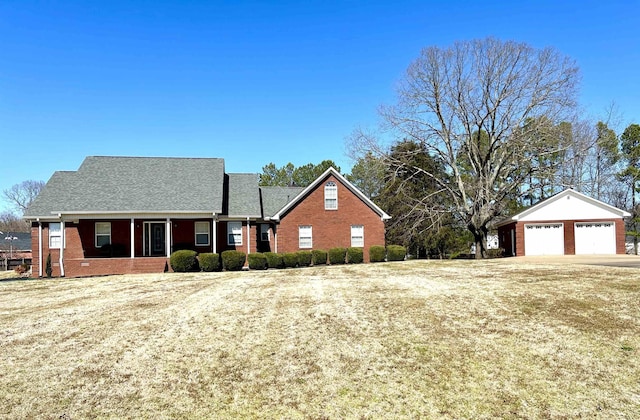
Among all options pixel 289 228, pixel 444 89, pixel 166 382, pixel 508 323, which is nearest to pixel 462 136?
pixel 444 89

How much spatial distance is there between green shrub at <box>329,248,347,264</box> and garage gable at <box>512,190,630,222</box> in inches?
538

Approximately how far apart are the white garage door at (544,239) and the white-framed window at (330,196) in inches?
545

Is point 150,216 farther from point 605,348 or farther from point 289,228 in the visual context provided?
point 605,348

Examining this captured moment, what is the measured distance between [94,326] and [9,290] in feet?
31.4

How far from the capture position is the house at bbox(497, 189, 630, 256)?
101ft

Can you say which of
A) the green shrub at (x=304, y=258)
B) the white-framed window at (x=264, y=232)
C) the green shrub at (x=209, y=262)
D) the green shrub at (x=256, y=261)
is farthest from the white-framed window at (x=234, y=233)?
the green shrub at (x=304, y=258)

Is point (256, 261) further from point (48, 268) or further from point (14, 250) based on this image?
point (14, 250)

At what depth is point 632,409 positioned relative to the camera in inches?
221

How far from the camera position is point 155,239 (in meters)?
26.7

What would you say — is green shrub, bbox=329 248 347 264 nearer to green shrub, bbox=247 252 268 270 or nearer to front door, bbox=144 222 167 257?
green shrub, bbox=247 252 268 270

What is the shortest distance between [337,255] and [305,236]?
3090mm

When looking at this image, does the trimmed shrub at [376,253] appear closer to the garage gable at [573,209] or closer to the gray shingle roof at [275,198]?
the gray shingle roof at [275,198]

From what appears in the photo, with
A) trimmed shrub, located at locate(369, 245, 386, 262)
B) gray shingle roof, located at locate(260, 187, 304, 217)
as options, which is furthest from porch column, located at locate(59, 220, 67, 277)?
trimmed shrub, located at locate(369, 245, 386, 262)

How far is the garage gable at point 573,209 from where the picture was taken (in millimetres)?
30797
